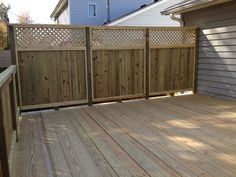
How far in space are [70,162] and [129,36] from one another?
11.1 ft

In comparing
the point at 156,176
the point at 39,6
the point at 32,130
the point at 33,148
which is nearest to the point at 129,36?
the point at 32,130

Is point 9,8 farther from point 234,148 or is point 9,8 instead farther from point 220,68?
point 234,148

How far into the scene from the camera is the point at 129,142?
318 centimetres

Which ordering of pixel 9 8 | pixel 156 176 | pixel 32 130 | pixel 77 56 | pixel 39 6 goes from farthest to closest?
1. pixel 39 6
2. pixel 9 8
3. pixel 77 56
4. pixel 32 130
5. pixel 156 176

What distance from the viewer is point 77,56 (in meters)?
4.94

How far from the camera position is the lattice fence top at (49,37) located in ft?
14.7

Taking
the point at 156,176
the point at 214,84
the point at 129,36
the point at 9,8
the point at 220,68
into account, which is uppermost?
the point at 9,8

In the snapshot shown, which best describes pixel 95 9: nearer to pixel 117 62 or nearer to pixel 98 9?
pixel 98 9

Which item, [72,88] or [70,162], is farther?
[72,88]

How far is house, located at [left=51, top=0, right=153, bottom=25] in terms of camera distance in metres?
12.9

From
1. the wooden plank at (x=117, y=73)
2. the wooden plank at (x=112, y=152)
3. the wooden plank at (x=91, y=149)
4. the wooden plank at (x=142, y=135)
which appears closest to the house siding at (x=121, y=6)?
the wooden plank at (x=117, y=73)

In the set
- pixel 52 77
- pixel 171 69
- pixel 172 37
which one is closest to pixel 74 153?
pixel 52 77

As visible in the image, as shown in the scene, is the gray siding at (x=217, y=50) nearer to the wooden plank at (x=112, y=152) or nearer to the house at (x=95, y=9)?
the wooden plank at (x=112, y=152)

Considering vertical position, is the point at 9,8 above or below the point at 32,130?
above
